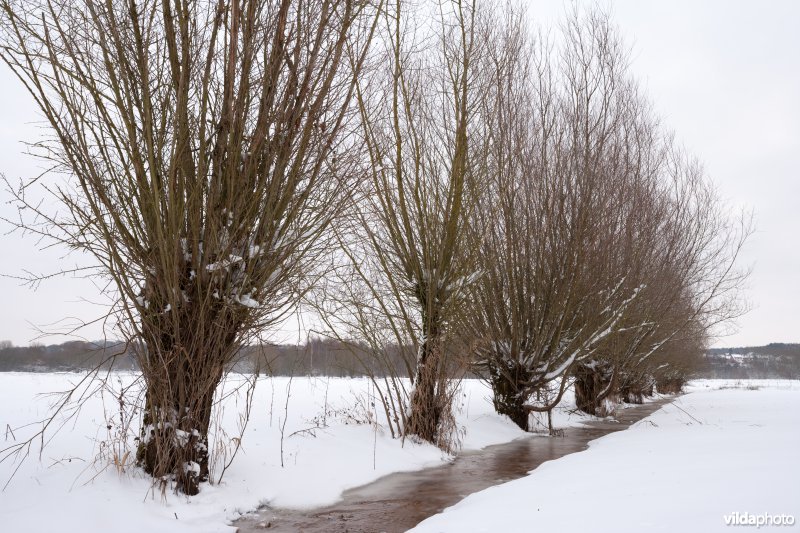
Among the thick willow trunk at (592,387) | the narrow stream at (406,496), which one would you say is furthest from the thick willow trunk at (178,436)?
the thick willow trunk at (592,387)

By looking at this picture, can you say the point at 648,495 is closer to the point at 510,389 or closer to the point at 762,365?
the point at 510,389

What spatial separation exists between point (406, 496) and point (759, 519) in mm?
3671

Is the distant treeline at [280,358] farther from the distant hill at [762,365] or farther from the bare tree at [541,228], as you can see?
the distant hill at [762,365]

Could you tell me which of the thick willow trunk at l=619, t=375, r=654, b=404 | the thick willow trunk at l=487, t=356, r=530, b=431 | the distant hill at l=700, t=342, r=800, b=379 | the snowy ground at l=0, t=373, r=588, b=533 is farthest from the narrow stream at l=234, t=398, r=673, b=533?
the distant hill at l=700, t=342, r=800, b=379

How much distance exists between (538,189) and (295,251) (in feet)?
23.1

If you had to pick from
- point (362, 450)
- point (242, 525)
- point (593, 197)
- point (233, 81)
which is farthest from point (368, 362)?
point (593, 197)

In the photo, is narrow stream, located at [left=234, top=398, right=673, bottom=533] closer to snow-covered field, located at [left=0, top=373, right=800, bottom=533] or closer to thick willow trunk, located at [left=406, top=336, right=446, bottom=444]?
snow-covered field, located at [left=0, top=373, right=800, bottom=533]

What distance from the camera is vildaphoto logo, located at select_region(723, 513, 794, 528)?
281 cm

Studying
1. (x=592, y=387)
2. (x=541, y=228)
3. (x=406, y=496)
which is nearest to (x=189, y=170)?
(x=406, y=496)

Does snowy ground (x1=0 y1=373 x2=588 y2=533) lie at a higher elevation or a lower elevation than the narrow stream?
higher

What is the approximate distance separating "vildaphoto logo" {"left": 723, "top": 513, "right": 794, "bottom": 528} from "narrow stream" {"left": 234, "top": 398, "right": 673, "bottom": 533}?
2514 mm

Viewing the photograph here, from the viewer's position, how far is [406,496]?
5.93 m

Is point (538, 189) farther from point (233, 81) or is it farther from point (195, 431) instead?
point (195, 431)

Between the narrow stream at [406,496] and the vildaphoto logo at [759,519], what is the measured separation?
2514 millimetres
